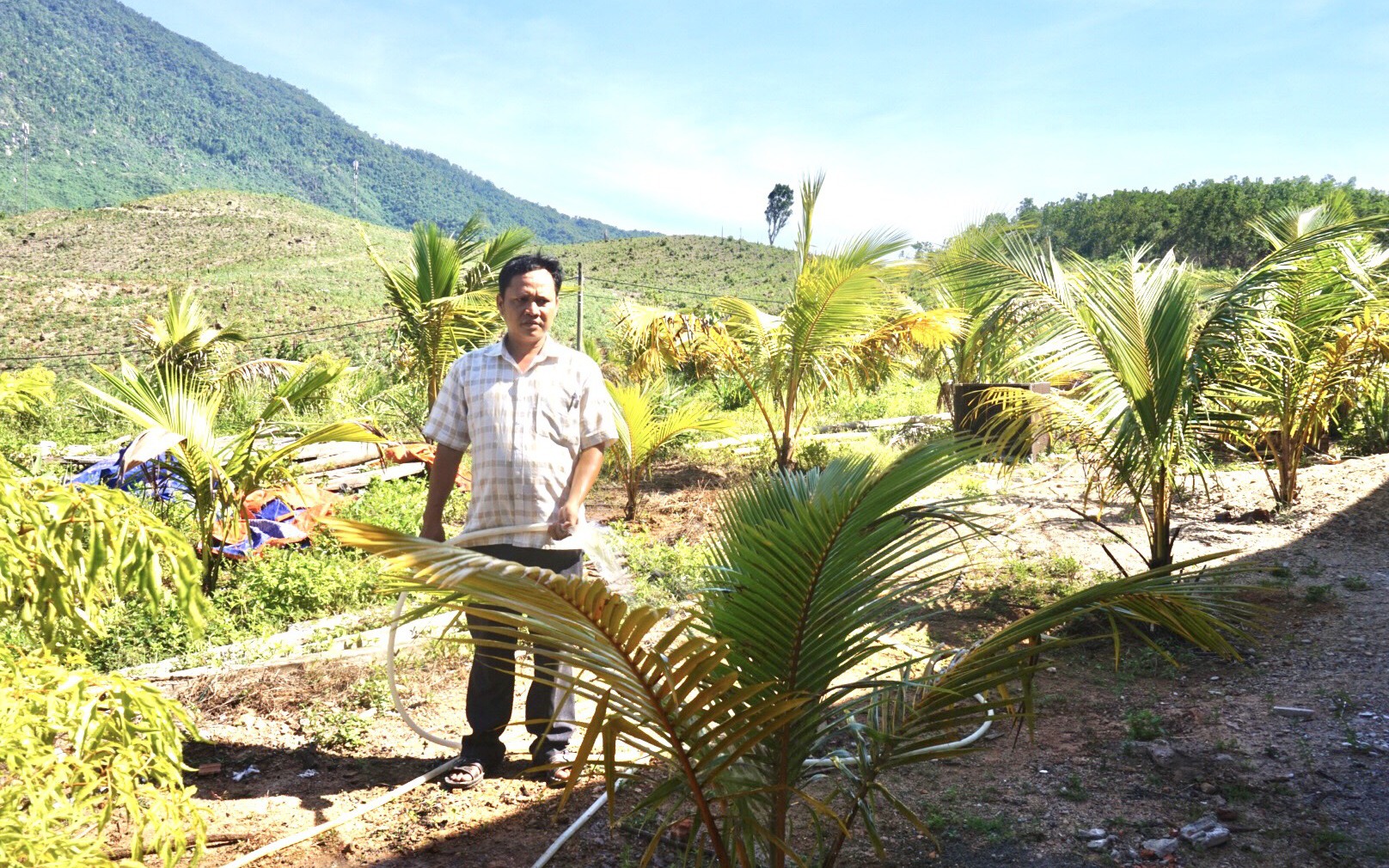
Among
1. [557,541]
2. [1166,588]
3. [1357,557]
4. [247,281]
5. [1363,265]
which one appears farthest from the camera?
[247,281]

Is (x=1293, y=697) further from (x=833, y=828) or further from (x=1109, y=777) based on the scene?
(x=833, y=828)

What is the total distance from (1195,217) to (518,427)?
76.6 metres

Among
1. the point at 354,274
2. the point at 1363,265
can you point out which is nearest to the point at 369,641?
the point at 1363,265

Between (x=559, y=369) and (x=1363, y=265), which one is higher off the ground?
(x=1363, y=265)

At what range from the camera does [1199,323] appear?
5.12 metres

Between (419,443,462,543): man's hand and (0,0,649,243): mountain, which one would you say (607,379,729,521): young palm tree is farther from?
(0,0,649,243): mountain

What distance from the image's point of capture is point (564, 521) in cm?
322

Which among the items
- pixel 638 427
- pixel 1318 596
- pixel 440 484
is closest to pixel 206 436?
pixel 440 484

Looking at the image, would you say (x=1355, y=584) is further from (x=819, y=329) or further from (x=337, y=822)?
(x=337, y=822)

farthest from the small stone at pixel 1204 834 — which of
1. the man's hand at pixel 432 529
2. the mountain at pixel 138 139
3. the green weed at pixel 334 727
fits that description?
the mountain at pixel 138 139

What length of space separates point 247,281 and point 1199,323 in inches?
1721

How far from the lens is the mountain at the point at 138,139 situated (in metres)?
111

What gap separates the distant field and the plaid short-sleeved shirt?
2033 centimetres

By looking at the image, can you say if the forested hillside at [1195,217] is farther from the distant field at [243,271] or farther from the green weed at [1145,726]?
the green weed at [1145,726]
